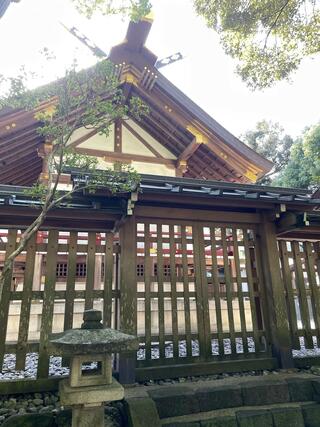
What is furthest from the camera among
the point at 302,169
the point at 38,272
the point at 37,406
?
the point at 302,169

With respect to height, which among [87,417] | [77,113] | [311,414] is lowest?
[311,414]

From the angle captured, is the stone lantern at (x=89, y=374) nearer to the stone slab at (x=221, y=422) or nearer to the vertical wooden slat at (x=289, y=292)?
the stone slab at (x=221, y=422)

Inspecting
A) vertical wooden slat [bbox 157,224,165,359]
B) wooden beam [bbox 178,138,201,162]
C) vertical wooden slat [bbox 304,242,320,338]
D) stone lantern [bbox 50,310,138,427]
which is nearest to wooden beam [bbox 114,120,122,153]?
wooden beam [bbox 178,138,201,162]

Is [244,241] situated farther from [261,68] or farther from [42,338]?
[261,68]

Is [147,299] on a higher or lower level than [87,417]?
higher

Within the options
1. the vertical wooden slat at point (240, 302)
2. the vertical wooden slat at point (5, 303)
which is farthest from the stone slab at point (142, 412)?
the vertical wooden slat at point (240, 302)

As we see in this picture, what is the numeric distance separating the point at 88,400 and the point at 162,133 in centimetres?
777

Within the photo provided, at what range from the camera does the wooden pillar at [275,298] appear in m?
4.82

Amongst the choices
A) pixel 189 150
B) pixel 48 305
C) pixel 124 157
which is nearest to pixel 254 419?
pixel 48 305

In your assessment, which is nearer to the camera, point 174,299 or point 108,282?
point 108,282

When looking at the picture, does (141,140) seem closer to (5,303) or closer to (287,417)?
(5,303)

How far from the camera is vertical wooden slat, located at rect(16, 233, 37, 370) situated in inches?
151

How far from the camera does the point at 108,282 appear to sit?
4.43 metres

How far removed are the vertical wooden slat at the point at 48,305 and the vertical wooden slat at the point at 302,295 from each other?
4.16m
